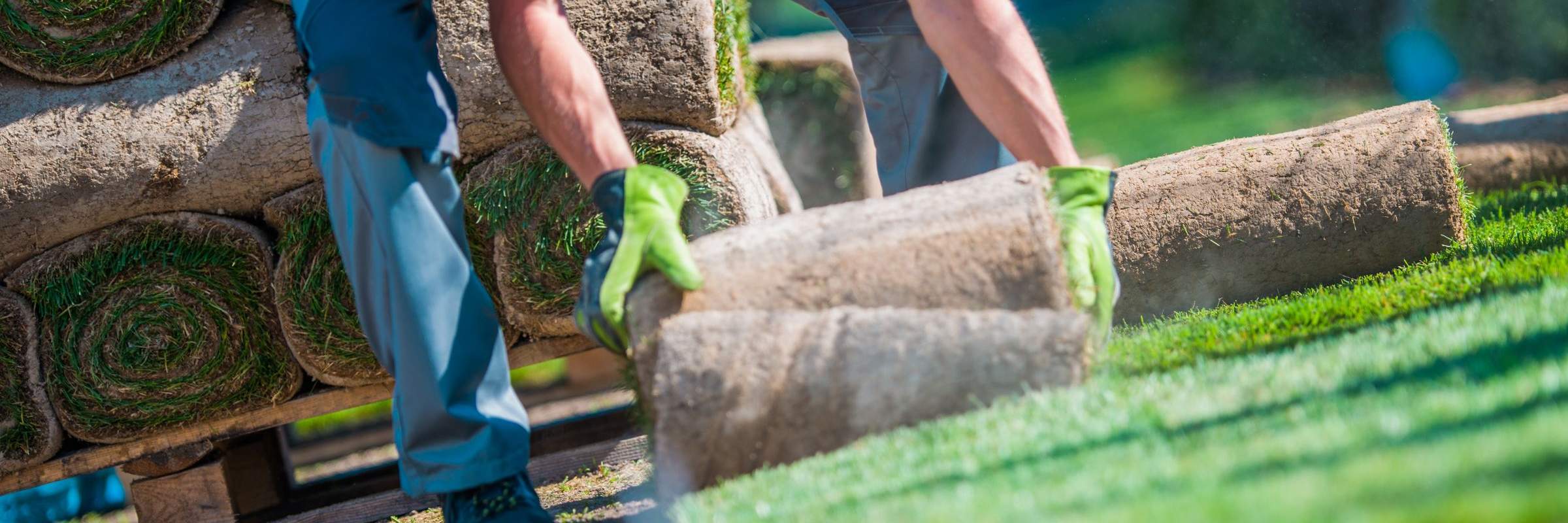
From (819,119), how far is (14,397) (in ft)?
15.0

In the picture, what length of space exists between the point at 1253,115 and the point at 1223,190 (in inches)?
582

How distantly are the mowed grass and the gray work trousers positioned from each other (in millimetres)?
893

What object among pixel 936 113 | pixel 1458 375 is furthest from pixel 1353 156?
pixel 1458 375

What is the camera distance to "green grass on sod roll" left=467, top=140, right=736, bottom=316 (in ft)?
8.83

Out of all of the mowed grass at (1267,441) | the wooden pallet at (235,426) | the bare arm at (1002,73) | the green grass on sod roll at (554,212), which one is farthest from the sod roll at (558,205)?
the mowed grass at (1267,441)

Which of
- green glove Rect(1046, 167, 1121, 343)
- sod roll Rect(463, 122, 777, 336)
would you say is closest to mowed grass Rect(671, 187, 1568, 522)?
green glove Rect(1046, 167, 1121, 343)

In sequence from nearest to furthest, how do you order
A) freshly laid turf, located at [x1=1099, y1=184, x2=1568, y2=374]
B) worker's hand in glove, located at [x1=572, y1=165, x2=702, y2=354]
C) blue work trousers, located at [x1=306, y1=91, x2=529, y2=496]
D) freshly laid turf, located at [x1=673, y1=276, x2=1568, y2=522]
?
freshly laid turf, located at [x1=673, y1=276, x2=1568, y2=522], worker's hand in glove, located at [x1=572, y1=165, x2=702, y2=354], blue work trousers, located at [x1=306, y1=91, x2=529, y2=496], freshly laid turf, located at [x1=1099, y1=184, x2=1568, y2=374]

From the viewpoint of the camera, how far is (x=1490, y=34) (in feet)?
47.2

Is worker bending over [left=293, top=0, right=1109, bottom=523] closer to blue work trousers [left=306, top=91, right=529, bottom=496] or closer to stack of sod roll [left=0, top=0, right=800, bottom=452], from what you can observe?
blue work trousers [left=306, top=91, right=529, bottom=496]

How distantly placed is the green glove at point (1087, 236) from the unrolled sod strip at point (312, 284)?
1.69 meters

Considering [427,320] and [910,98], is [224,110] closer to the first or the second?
[427,320]

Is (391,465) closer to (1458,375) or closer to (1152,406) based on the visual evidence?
(1152,406)

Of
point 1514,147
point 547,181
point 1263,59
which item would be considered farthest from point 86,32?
point 1263,59

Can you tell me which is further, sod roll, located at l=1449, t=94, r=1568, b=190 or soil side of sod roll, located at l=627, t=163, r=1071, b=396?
sod roll, located at l=1449, t=94, r=1568, b=190
